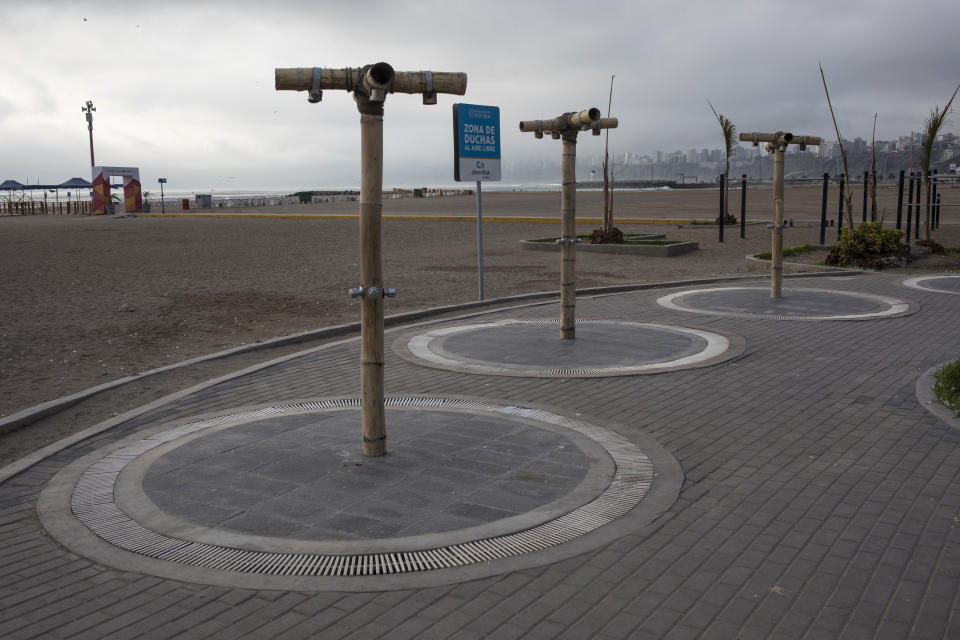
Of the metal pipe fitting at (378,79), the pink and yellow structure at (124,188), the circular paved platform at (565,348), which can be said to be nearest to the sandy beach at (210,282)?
the circular paved platform at (565,348)

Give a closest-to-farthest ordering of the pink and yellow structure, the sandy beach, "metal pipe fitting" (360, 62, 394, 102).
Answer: "metal pipe fitting" (360, 62, 394, 102) < the sandy beach < the pink and yellow structure

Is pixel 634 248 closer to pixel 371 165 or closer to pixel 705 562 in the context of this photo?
pixel 371 165

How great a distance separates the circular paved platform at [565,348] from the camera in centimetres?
840

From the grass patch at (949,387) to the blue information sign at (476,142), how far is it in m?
7.74

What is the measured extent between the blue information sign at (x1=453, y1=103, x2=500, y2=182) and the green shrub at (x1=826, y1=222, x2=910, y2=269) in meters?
8.41

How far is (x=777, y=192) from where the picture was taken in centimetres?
1247

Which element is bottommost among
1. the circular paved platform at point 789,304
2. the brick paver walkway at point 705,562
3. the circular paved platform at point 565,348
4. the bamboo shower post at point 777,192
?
the brick paver walkway at point 705,562

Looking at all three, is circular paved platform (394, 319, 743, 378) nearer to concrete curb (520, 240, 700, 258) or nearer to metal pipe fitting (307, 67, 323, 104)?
metal pipe fitting (307, 67, 323, 104)

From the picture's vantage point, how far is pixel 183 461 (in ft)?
18.5

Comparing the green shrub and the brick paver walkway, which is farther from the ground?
the green shrub

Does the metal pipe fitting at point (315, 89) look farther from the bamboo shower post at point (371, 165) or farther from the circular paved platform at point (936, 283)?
the circular paved platform at point (936, 283)

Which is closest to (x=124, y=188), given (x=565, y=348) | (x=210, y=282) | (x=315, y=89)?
(x=210, y=282)

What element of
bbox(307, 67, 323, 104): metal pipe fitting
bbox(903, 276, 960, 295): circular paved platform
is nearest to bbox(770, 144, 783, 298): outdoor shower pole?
bbox(903, 276, 960, 295): circular paved platform

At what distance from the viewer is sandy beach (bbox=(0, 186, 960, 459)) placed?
904 cm
